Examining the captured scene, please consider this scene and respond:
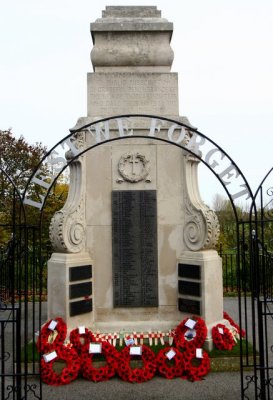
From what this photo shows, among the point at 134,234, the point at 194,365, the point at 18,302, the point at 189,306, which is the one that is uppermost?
the point at 134,234

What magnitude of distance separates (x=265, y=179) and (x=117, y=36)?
4932 mm

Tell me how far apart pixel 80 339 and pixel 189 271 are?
220cm

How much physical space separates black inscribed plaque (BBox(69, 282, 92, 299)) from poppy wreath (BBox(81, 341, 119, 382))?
1.00m

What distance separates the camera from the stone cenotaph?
714 cm

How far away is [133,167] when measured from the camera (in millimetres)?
7488

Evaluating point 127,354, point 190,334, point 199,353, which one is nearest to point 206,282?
point 190,334

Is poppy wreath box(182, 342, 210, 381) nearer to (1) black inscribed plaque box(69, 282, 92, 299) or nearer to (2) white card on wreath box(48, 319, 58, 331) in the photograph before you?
(1) black inscribed plaque box(69, 282, 92, 299)

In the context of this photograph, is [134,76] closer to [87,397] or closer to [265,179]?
[265,179]

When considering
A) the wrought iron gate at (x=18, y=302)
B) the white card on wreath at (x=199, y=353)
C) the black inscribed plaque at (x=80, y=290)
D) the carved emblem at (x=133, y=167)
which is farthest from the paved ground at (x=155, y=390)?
the carved emblem at (x=133, y=167)

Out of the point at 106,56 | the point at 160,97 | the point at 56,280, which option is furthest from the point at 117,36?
the point at 56,280

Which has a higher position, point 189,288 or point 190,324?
point 189,288

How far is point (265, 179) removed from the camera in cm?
470

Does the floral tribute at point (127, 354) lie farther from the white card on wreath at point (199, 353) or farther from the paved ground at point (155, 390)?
the paved ground at point (155, 390)

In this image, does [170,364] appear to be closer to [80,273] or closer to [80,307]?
[80,307]
